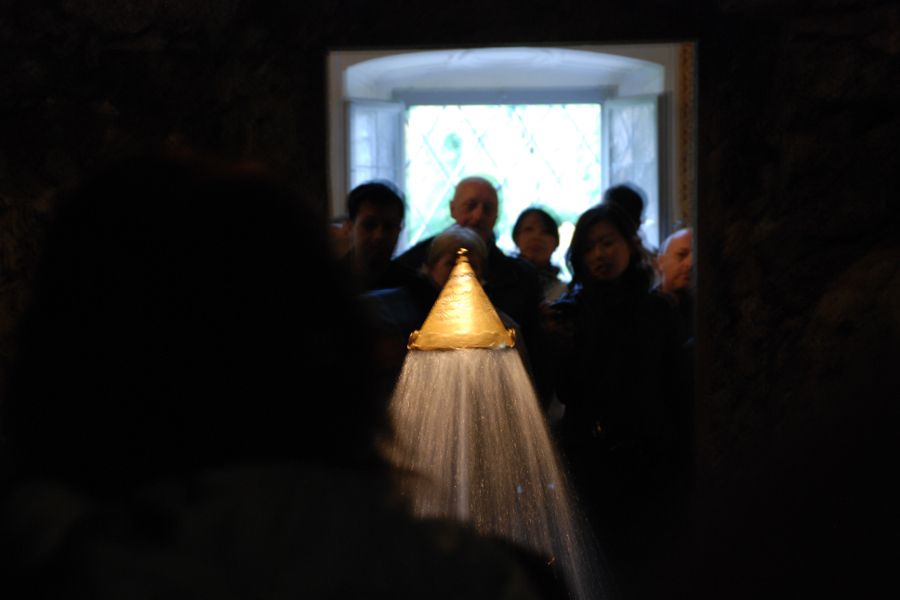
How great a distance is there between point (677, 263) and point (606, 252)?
0.46 meters

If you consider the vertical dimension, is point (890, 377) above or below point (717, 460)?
above

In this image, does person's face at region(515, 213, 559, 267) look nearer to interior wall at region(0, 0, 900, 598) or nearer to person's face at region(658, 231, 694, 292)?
person's face at region(658, 231, 694, 292)

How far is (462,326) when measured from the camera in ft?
5.07

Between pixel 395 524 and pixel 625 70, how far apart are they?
189 inches

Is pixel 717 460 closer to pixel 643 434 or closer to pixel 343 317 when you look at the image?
pixel 643 434

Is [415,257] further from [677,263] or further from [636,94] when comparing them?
[636,94]

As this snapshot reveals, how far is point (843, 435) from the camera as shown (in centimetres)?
51

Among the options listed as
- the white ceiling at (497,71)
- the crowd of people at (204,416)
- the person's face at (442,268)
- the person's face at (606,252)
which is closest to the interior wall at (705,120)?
the person's face at (606,252)

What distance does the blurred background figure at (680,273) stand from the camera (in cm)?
283

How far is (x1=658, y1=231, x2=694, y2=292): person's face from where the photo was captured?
114 inches

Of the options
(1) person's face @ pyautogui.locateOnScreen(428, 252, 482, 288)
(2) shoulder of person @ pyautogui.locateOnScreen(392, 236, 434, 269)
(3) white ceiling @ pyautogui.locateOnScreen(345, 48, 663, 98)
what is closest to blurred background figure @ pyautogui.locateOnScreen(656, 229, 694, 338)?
(2) shoulder of person @ pyautogui.locateOnScreen(392, 236, 434, 269)

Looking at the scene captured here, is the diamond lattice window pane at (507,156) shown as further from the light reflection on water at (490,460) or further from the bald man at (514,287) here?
the light reflection on water at (490,460)

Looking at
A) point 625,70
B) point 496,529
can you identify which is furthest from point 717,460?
point 625,70

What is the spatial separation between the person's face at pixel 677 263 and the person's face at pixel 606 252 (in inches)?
14.8
